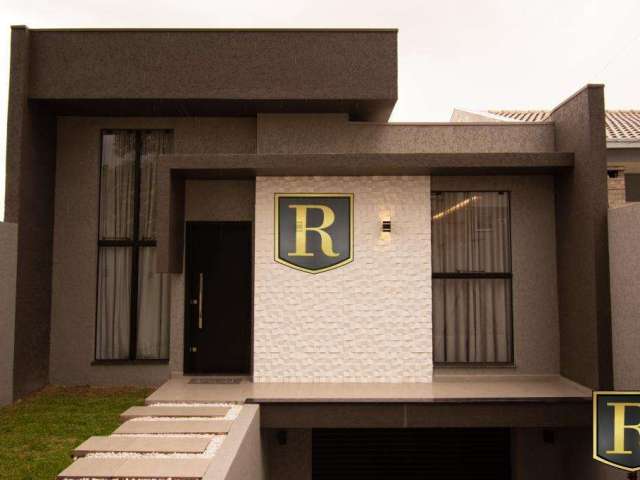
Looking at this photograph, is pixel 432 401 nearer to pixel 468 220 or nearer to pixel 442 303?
pixel 442 303

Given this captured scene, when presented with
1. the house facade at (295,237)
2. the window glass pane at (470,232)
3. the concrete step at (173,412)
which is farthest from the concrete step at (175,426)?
the window glass pane at (470,232)

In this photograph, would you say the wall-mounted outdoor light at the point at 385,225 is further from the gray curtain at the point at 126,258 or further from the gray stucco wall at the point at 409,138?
the gray curtain at the point at 126,258

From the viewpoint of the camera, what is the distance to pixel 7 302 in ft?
22.8

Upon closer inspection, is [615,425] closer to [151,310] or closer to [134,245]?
[151,310]

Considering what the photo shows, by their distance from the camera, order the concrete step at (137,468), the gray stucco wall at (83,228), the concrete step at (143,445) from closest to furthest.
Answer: the concrete step at (137,468) → the concrete step at (143,445) → the gray stucco wall at (83,228)

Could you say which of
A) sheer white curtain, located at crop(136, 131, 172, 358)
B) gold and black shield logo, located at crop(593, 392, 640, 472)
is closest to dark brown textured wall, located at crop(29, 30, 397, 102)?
sheer white curtain, located at crop(136, 131, 172, 358)

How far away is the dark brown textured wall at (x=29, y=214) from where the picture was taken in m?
7.17

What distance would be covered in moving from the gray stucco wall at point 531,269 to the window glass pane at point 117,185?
14.2 ft

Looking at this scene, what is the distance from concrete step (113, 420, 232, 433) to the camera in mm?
5137

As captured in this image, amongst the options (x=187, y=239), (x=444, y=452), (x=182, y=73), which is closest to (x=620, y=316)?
(x=444, y=452)

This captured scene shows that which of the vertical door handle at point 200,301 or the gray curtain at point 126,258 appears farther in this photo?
the gray curtain at point 126,258

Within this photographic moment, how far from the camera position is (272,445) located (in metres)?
7.31

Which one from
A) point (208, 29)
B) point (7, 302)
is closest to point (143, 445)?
point (7, 302)

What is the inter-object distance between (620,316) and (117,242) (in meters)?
6.51
